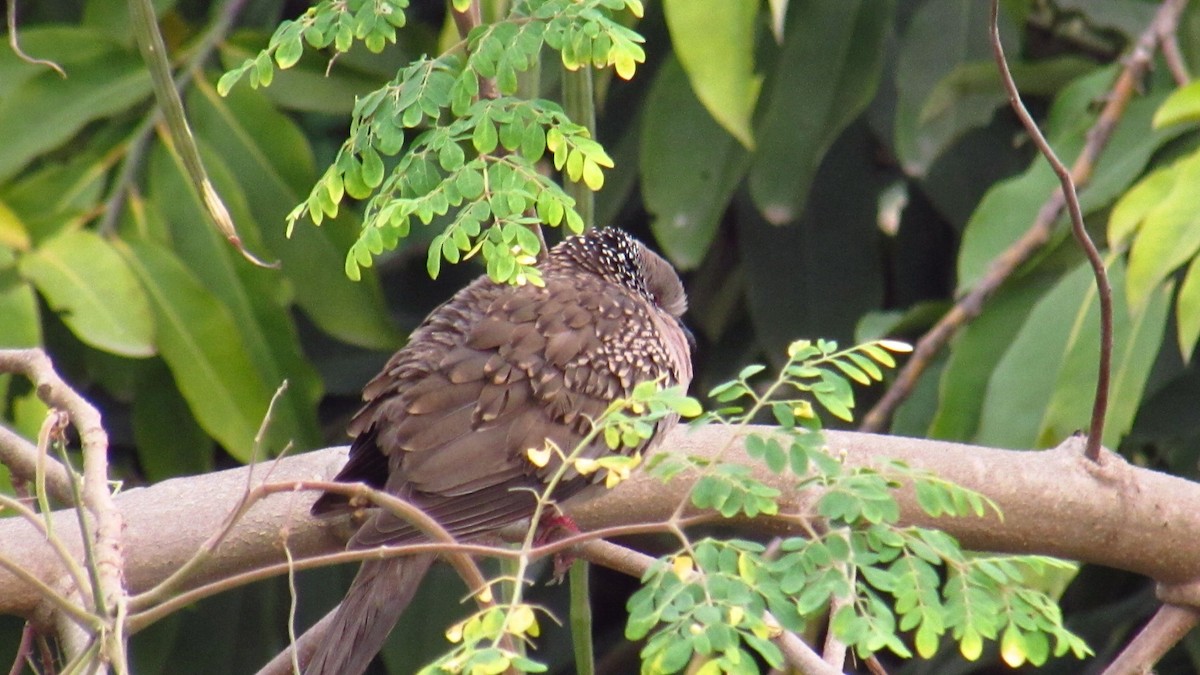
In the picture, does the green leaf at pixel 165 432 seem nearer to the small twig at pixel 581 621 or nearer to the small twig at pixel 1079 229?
the small twig at pixel 581 621

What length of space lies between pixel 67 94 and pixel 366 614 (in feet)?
6.80

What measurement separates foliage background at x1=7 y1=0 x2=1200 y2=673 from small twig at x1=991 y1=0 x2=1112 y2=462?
2.41ft

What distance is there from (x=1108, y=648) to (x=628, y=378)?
1.98m

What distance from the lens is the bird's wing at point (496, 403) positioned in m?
2.73

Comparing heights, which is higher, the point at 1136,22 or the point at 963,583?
the point at 1136,22

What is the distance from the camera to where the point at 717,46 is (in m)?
3.44

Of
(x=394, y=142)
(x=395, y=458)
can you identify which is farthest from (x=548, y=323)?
(x=394, y=142)

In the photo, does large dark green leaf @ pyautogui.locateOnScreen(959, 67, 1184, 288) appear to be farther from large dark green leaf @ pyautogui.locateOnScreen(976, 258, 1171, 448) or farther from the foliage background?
large dark green leaf @ pyautogui.locateOnScreen(976, 258, 1171, 448)

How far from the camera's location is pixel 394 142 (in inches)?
82.0

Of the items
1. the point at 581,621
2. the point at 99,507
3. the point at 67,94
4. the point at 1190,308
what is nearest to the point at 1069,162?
the point at 1190,308

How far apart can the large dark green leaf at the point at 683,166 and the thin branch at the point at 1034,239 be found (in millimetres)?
619

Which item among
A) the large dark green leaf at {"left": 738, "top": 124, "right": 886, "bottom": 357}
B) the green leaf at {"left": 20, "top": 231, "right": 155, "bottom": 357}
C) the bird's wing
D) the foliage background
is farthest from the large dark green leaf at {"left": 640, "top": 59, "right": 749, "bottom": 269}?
the green leaf at {"left": 20, "top": 231, "right": 155, "bottom": 357}

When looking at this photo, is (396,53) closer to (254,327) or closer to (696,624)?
(254,327)

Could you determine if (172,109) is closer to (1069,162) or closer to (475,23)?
(475,23)
